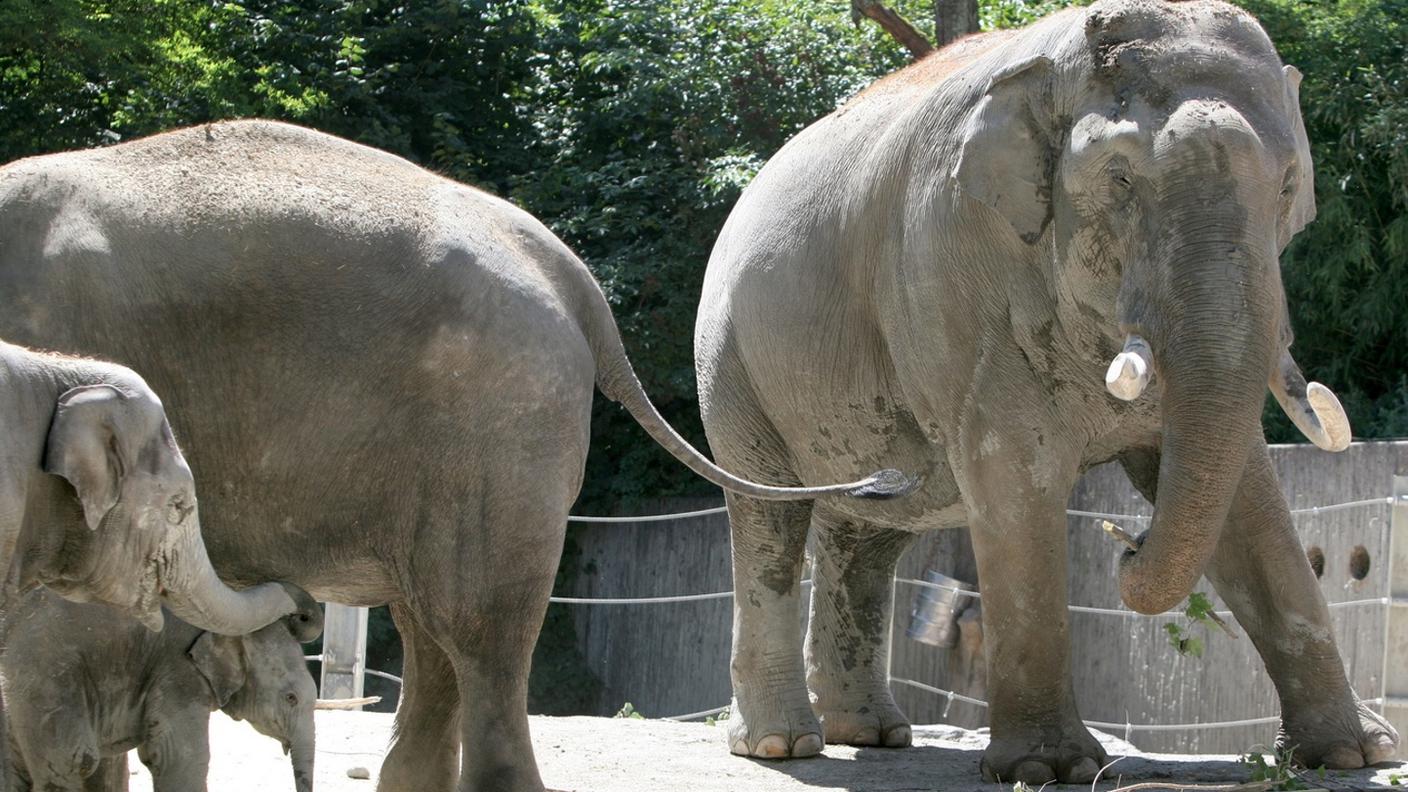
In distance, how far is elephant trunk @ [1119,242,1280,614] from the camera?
5031mm

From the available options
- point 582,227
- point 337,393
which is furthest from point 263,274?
point 582,227

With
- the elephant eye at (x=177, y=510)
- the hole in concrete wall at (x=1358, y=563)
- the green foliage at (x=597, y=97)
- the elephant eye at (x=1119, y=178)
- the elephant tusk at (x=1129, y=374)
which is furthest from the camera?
the green foliage at (x=597, y=97)

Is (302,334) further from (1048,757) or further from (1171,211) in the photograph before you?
(1048,757)

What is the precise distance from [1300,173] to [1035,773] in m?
1.80

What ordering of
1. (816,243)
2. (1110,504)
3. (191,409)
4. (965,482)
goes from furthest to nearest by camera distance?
1. (1110,504)
2. (816,243)
3. (965,482)
4. (191,409)

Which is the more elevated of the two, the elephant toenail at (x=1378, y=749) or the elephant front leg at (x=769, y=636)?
the elephant front leg at (x=769, y=636)

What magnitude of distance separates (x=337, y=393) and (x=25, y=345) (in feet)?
2.20

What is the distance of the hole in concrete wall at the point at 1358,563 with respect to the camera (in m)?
9.23

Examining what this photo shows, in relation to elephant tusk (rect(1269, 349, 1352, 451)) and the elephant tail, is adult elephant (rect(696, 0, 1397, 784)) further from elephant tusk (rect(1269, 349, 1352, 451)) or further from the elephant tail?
the elephant tail

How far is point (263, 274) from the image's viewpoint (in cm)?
436

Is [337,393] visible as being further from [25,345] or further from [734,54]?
[734,54]

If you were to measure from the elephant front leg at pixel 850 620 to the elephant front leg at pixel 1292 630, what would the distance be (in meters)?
1.72

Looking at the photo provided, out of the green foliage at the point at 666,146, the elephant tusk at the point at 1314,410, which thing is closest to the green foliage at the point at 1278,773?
the elephant tusk at the point at 1314,410

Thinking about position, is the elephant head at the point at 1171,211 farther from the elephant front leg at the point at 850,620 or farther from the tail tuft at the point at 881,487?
the elephant front leg at the point at 850,620
